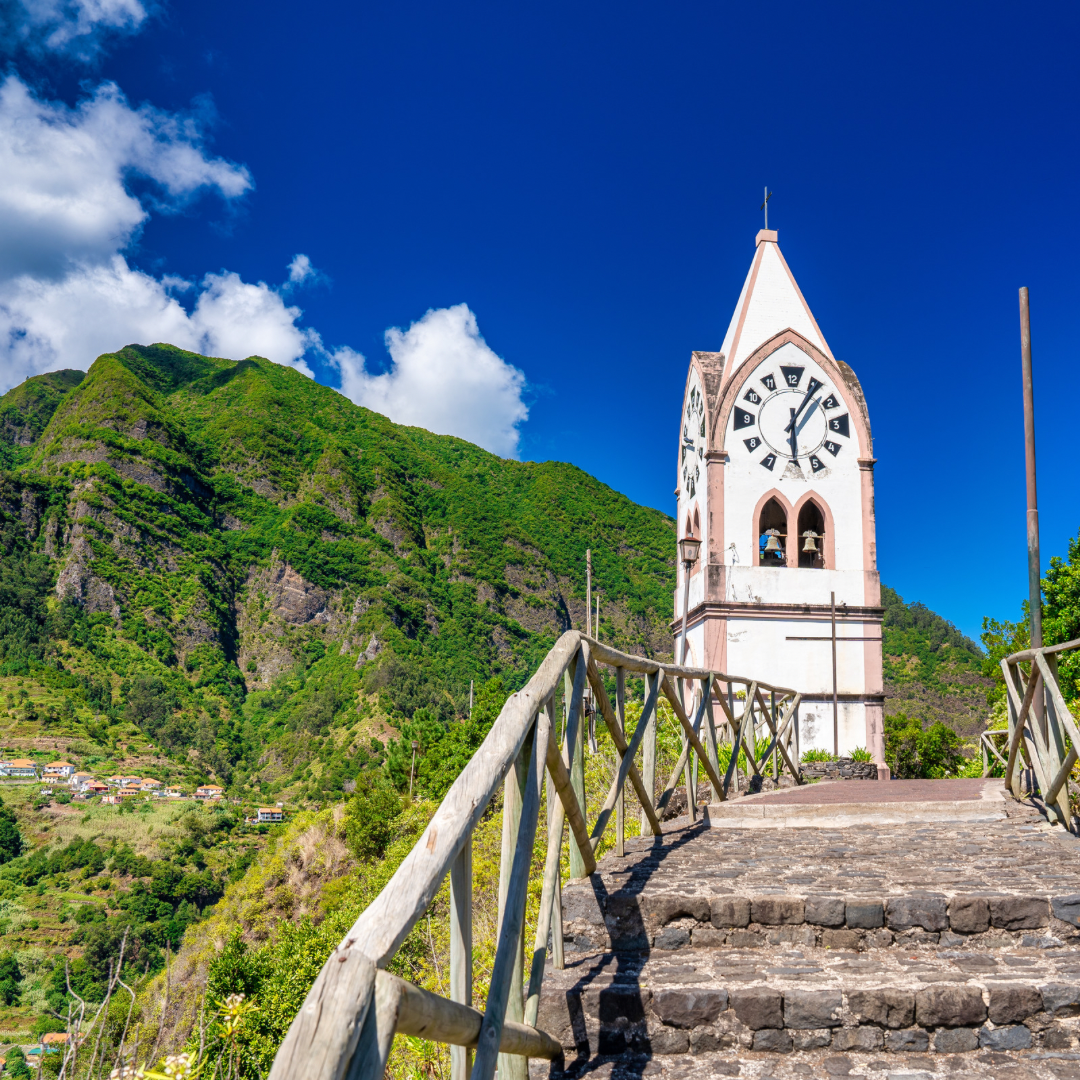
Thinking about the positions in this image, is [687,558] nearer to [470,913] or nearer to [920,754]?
[920,754]

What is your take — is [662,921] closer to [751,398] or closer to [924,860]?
[924,860]

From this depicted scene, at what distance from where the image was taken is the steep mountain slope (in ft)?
267

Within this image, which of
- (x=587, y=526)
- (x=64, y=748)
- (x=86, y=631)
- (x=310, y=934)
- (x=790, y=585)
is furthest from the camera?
(x=587, y=526)

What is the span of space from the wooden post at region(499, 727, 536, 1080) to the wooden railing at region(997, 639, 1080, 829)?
358 centimetres

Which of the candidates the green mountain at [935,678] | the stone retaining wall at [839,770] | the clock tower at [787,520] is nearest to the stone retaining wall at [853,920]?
the stone retaining wall at [839,770]

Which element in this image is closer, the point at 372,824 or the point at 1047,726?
the point at 1047,726

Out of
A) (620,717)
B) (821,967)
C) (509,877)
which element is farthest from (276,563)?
(509,877)

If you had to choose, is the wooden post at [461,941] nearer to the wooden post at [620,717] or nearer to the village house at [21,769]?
the wooden post at [620,717]

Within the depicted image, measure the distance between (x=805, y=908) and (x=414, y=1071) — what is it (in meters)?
4.74

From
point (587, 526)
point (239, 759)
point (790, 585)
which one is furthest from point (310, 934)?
point (587, 526)

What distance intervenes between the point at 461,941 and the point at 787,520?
17386mm

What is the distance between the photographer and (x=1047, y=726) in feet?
18.9

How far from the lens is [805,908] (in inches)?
140

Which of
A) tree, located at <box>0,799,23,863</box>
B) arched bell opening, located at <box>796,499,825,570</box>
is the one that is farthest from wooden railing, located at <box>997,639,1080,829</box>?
tree, located at <box>0,799,23,863</box>
